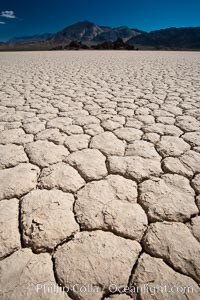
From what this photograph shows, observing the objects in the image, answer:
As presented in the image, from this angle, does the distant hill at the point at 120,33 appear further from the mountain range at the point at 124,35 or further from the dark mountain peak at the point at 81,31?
the dark mountain peak at the point at 81,31

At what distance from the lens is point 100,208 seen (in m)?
0.86

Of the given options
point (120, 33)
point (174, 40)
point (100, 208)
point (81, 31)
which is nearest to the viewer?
point (100, 208)

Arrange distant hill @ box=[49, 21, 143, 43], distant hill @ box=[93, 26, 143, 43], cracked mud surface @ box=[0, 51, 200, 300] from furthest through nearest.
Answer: distant hill @ box=[49, 21, 143, 43]
distant hill @ box=[93, 26, 143, 43]
cracked mud surface @ box=[0, 51, 200, 300]

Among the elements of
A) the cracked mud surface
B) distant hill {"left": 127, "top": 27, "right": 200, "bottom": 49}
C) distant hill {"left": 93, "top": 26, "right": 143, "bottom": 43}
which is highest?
distant hill {"left": 93, "top": 26, "right": 143, "bottom": 43}

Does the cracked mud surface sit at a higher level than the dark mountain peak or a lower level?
lower

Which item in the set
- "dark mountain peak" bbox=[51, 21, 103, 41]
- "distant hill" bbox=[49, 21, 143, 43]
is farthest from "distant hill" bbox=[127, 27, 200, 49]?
"dark mountain peak" bbox=[51, 21, 103, 41]

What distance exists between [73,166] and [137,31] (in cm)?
19032

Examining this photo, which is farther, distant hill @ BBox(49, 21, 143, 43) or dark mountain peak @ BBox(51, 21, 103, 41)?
dark mountain peak @ BBox(51, 21, 103, 41)

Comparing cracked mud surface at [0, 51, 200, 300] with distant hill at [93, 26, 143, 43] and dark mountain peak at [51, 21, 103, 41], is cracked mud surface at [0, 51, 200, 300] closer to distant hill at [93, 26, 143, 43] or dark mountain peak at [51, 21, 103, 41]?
distant hill at [93, 26, 143, 43]

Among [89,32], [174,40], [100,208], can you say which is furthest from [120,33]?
[100,208]

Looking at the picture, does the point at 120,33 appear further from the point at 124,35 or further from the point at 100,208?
the point at 100,208

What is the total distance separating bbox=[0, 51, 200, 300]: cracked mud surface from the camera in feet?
2.02

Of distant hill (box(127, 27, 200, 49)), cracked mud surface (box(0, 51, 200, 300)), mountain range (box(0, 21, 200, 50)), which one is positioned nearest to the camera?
cracked mud surface (box(0, 51, 200, 300))

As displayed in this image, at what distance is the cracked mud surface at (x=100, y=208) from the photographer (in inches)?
24.2
